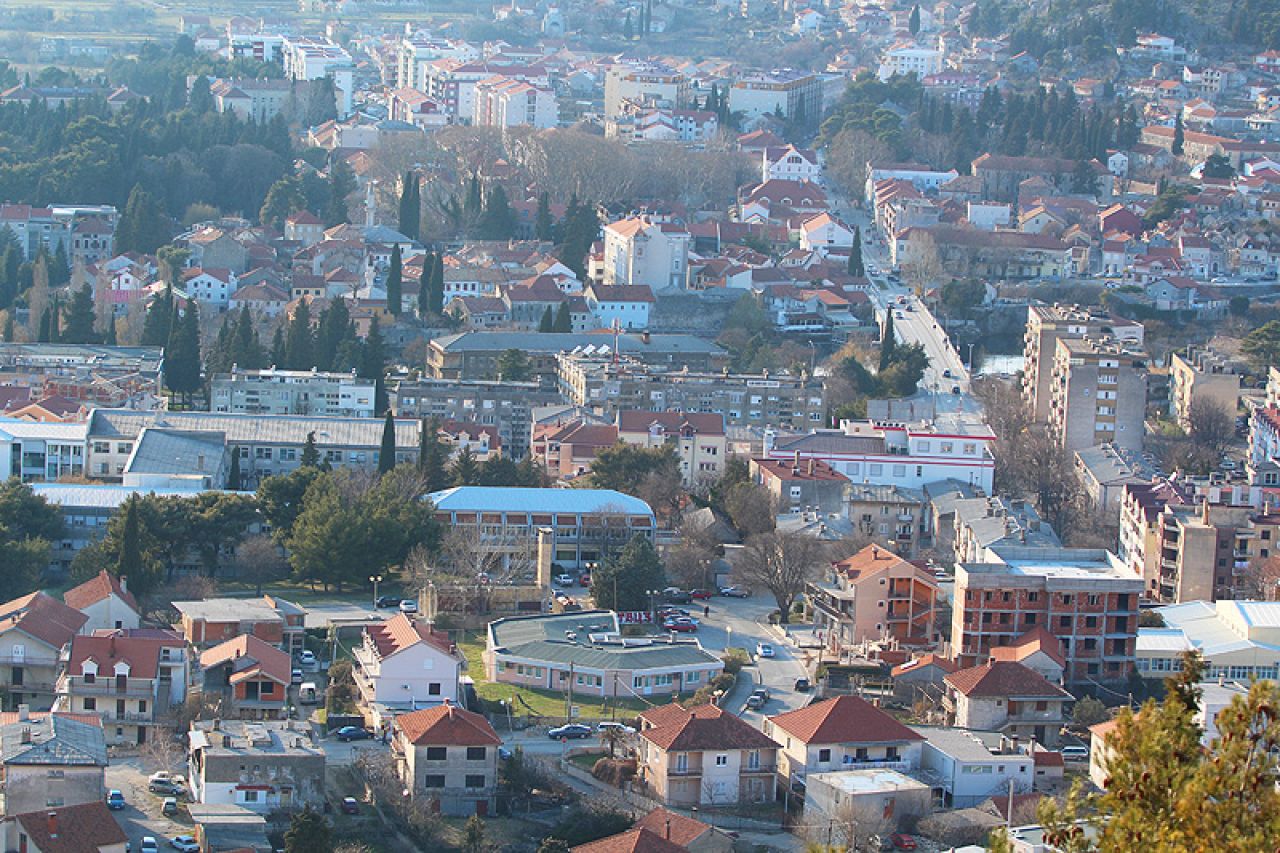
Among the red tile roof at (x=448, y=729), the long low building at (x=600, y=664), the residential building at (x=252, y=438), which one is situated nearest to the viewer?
the red tile roof at (x=448, y=729)

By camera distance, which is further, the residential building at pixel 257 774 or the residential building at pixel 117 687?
the residential building at pixel 117 687

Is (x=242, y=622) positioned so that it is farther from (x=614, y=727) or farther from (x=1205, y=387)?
(x=1205, y=387)

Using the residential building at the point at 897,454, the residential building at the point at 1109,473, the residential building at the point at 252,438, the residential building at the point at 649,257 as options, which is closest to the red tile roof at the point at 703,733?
the residential building at the point at 252,438

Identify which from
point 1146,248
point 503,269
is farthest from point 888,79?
point 503,269

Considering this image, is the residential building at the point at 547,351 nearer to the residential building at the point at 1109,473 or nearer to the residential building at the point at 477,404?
the residential building at the point at 477,404

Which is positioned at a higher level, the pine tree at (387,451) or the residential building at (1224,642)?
the pine tree at (387,451)

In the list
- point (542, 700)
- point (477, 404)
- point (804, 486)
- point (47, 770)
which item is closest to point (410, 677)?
point (542, 700)

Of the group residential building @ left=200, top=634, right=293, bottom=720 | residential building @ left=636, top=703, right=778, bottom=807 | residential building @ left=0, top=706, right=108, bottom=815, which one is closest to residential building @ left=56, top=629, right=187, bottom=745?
residential building @ left=200, top=634, right=293, bottom=720

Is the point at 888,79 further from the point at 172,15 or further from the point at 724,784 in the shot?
the point at 724,784
